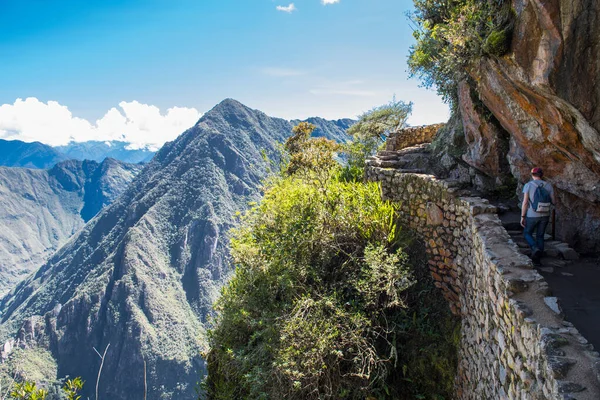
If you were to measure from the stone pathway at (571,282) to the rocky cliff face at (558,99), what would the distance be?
2.35 ft

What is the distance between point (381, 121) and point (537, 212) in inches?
873

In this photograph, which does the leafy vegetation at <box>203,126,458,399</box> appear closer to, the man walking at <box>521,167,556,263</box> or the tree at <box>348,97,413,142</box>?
the man walking at <box>521,167,556,263</box>

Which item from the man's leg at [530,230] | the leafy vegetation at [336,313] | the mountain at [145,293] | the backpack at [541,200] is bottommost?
the mountain at [145,293]

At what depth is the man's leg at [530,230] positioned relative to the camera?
5992 mm

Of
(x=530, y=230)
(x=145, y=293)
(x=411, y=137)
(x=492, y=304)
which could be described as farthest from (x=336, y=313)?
(x=145, y=293)

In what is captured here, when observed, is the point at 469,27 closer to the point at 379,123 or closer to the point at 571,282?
the point at 571,282

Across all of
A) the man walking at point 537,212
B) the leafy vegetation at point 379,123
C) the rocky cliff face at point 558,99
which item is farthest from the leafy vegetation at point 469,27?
the leafy vegetation at point 379,123

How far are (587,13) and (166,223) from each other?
7446 inches

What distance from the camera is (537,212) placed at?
595 centimetres

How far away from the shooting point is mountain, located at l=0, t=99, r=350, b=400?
12119 cm

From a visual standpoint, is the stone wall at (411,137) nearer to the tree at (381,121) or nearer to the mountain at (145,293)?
the tree at (381,121)

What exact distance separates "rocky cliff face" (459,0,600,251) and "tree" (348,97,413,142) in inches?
701

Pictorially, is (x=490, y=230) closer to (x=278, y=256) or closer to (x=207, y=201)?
(x=278, y=256)

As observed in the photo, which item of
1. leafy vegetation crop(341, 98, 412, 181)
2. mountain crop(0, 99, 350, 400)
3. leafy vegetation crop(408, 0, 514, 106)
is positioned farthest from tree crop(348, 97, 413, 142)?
mountain crop(0, 99, 350, 400)
